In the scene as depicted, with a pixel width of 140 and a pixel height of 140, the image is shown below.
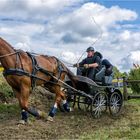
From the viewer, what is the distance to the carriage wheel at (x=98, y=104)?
1222 cm

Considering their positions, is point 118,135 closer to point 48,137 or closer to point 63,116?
point 48,137

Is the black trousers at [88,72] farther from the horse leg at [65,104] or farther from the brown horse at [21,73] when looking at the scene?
the brown horse at [21,73]

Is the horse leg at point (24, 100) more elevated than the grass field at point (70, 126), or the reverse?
the horse leg at point (24, 100)

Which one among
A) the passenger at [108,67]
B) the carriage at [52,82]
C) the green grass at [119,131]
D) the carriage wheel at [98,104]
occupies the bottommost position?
the green grass at [119,131]

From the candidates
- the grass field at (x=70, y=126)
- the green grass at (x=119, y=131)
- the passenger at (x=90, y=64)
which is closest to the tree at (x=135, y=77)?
the grass field at (x=70, y=126)

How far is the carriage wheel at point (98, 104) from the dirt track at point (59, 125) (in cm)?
18

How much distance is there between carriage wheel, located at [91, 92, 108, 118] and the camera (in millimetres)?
12218

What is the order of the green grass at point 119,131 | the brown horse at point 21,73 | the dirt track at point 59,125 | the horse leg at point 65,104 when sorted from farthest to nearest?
the horse leg at point 65,104 → the brown horse at point 21,73 → the dirt track at point 59,125 → the green grass at point 119,131

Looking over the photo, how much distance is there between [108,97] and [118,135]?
3.67 m

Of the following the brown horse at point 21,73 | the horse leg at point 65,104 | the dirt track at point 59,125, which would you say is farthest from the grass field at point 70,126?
the brown horse at point 21,73

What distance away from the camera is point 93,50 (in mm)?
12812

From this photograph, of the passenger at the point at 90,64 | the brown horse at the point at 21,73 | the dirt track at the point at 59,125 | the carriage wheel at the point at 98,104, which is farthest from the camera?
the passenger at the point at 90,64

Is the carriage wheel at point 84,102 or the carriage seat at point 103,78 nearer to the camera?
the carriage wheel at point 84,102

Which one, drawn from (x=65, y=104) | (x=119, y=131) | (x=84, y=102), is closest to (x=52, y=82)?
(x=65, y=104)
